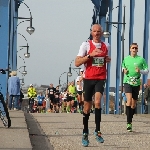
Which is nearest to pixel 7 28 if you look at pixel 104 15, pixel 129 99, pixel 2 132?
pixel 104 15

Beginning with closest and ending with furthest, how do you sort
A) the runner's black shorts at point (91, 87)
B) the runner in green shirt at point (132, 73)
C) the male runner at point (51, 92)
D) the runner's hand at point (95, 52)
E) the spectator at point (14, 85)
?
the runner's hand at point (95, 52) < the runner's black shorts at point (91, 87) < the runner in green shirt at point (132, 73) < the spectator at point (14, 85) < the male runner at point (51, 92)

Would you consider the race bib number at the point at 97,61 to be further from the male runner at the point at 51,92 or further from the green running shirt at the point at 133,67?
the male runner at the point at 51,92

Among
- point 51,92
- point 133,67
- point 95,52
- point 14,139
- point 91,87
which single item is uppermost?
point 95,52

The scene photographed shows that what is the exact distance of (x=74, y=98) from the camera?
27.6 meters

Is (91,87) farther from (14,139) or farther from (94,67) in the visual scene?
(14,139)

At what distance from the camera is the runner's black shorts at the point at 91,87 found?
8539 millimetres

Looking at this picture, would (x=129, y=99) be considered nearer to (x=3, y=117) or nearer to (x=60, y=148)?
(x=3, y=117)

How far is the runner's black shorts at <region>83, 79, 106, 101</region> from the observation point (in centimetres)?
854

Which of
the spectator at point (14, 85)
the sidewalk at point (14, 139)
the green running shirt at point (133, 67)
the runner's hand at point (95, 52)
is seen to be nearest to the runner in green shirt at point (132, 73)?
the green running shirt at point (133, 67)

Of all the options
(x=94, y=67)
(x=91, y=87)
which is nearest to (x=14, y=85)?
(x=91, y=87)

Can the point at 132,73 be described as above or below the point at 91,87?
above

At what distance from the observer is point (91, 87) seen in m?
8.59

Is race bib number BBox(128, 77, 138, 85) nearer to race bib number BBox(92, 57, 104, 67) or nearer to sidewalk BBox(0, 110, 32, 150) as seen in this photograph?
sidewalk BBox(0, 110, 32, 150)

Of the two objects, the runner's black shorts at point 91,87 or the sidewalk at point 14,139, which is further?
the runner's black shorts at point 91,87
